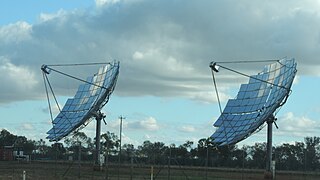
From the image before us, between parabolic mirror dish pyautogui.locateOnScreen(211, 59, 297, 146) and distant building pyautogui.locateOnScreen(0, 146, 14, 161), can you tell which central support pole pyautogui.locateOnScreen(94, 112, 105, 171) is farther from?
distant building pyautogui.locateOnScreen(0, 146, 14, 161)

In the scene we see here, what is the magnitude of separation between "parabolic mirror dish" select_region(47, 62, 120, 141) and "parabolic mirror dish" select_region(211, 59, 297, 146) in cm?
1260

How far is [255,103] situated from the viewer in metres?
62.9

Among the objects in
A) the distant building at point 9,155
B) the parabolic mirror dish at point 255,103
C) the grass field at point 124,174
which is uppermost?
the parabolic mirror dish at point 255,103

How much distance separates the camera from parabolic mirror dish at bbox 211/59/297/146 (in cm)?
5944

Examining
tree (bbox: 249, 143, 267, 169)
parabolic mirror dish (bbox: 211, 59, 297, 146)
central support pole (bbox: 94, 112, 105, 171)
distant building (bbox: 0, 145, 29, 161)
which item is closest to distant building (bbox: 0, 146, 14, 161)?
distant building (bbox: 0, 145, 29, 161)

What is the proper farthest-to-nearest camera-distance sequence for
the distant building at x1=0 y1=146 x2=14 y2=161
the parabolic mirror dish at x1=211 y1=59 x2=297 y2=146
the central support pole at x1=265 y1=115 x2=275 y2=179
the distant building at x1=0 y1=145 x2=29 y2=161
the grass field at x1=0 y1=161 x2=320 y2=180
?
the distant building at x1=0 y1=146 x2=14 y2=161 < the distant building at x1=0 y1=145 x2=29 y2=161 < the central support pole at x1=265 y1=115 x2=275 y2=179 < the parabolic mirror dish at x1=211 y1=59 x2=297 y2=146 < the grass field at x1=0 y1=161 x2=320 y2=180

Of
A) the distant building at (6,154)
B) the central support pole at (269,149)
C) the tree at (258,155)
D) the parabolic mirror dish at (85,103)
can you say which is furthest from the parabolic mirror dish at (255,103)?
the distant building at (6,154)

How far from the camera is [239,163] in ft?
334

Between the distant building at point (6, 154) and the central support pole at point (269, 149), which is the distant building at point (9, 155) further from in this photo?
the central support pole at point (269, 149)

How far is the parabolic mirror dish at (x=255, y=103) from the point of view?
5944cm

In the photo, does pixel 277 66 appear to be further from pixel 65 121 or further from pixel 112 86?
pixel 65 121

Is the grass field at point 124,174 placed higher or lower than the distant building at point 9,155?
lower

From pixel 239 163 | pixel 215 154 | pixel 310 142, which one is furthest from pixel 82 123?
pixel 310 142

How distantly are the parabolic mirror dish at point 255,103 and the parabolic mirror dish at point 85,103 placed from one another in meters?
12.6
